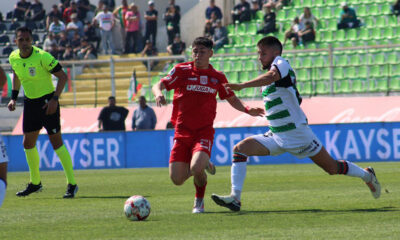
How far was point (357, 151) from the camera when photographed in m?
19.6

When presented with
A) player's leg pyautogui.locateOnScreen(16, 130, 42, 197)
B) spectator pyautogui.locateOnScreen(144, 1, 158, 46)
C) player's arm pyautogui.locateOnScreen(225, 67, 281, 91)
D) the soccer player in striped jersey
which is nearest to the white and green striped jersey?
the soccer player in striped jersey

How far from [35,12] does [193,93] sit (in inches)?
955

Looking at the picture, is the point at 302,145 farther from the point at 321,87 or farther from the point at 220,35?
the point at 220,35

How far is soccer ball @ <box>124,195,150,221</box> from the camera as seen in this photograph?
8.63m

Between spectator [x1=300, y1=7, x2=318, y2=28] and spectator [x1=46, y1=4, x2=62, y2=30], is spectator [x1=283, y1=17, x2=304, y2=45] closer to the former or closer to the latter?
spectator [x1=300, y1=7, x2=318, y2=28]

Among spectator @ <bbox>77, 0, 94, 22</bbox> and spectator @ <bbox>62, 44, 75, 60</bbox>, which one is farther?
spectator @ <bbox>77, 0, 94, 22</bbox>

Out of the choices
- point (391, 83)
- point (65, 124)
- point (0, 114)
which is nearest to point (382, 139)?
point (391, 83)

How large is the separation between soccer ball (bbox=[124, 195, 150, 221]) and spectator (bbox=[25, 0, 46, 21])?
24971 millimetres

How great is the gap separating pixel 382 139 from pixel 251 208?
34.4 ft

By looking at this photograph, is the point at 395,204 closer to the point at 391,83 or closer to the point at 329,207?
the point at 329,207

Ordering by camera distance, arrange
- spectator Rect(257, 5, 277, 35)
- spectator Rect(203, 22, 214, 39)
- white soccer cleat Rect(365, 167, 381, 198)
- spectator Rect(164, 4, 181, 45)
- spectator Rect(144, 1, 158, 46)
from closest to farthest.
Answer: white soccer cleat Rect(365, 167, 381, 198) → spectator Rect(257, 5, 277, 35) → spectator Rect(203, 22, 214, 39) → spectator Rect(144, 1, 158, 46) → spectator Rect(164, 4, 181, 45)

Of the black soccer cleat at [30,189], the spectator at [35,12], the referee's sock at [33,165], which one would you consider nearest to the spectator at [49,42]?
the spectator at [35,12]

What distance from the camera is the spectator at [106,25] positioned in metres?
29.8

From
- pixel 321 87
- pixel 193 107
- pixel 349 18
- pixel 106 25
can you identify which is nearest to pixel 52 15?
pixel 106 25
